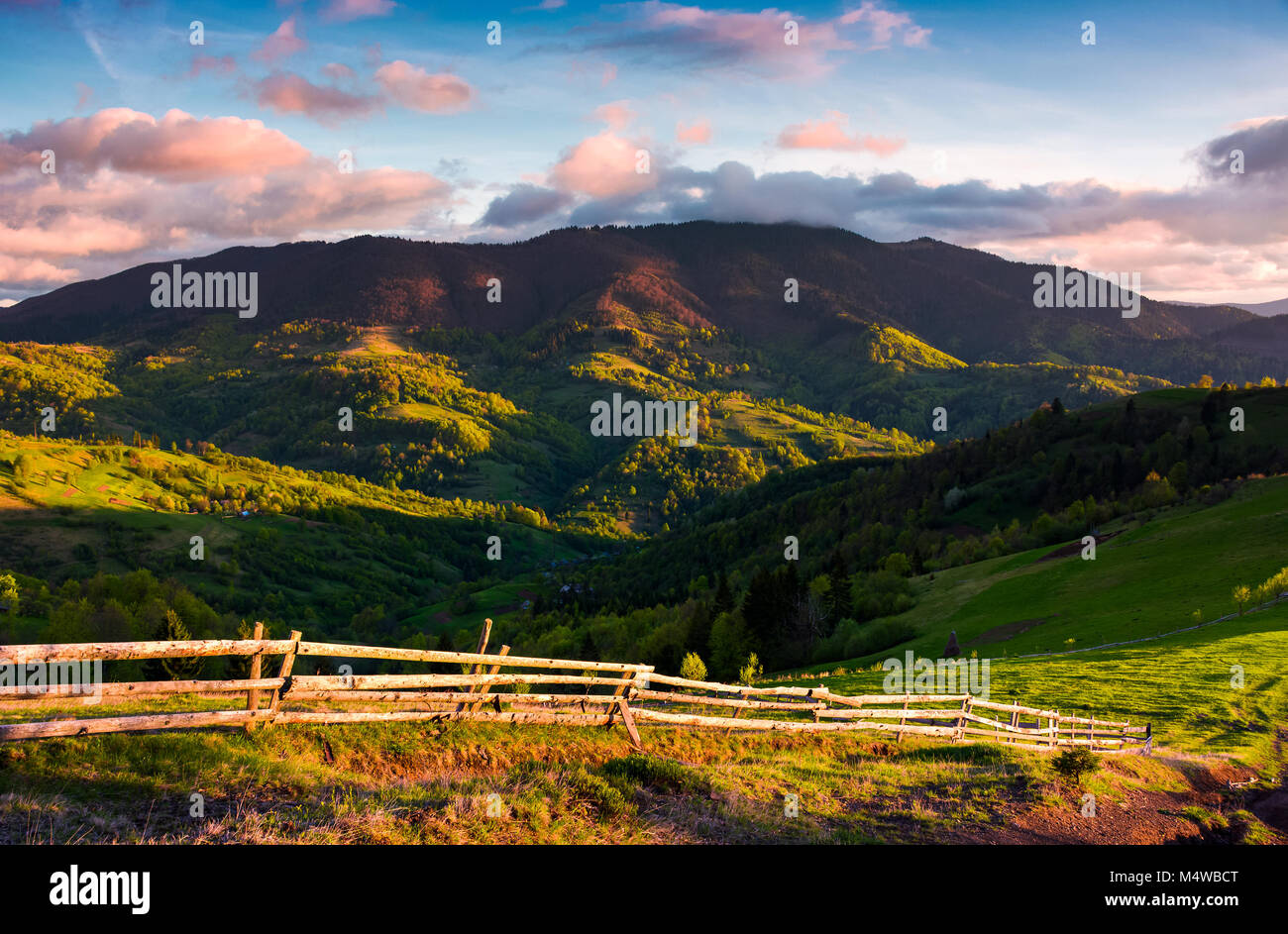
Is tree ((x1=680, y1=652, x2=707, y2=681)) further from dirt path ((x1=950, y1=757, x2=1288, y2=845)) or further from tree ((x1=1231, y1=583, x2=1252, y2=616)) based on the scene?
dirt path ((x1=950, y1=757, x2=1288, y2=845))

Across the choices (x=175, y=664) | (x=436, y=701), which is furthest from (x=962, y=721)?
(x=175, y=664)

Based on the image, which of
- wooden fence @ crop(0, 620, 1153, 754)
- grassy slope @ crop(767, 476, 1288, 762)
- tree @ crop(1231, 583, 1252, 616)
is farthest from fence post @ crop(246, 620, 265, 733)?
tree @ crop(1231, 583, 1252, 616)

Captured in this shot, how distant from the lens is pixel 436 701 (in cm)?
1772

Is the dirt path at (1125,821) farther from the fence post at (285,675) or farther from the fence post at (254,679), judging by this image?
the fence post at (254,679)

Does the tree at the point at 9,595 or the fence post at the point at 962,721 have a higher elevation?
the fence post at the point at 962,721

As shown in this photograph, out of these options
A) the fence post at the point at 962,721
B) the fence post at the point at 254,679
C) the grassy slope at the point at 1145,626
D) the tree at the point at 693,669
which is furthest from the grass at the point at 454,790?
the tree at the point at 693,669

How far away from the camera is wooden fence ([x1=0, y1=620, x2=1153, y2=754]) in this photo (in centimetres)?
1201

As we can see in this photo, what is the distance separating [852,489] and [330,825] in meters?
185

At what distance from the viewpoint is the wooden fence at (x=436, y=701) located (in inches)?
473

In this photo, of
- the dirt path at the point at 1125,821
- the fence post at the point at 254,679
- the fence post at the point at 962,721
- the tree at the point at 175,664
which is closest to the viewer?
the fence post at the point at 254,679

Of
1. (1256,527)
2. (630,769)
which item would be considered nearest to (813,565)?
(1256,527)
